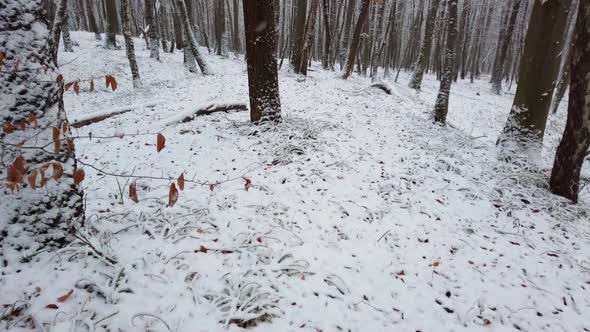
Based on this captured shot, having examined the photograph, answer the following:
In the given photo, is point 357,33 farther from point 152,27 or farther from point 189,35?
point 152,27

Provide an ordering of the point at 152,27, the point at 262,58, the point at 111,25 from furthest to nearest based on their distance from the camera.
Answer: the point at 111,25, the point at 152,27, the point at 262,58

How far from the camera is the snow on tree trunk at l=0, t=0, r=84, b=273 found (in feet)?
7.72

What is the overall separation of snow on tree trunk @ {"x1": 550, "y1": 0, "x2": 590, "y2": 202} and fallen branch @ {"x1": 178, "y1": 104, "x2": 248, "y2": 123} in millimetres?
6131

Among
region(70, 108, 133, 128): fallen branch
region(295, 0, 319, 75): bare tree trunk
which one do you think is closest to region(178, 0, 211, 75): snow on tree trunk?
region(295, 0, 319, 75): bare tree trunk

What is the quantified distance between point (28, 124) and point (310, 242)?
2.72 metres

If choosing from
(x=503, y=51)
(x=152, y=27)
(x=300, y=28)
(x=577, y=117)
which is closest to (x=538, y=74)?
(x=577, y=117)

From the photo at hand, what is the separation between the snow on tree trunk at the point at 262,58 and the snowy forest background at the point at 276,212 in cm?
3

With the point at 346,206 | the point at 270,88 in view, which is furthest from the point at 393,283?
the point at 270,88

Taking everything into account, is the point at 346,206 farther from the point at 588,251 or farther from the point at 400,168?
the point at 588,251

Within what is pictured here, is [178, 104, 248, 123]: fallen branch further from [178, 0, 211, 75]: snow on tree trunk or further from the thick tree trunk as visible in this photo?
[178, 0, 211, 75]: snow on tree trunk

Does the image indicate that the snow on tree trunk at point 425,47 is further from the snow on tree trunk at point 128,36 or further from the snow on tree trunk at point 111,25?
the snow on tree trunk at point 111,25

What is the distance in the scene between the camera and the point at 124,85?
12.5 meters

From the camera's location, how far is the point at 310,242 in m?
3.44

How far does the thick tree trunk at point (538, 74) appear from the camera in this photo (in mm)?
6016
